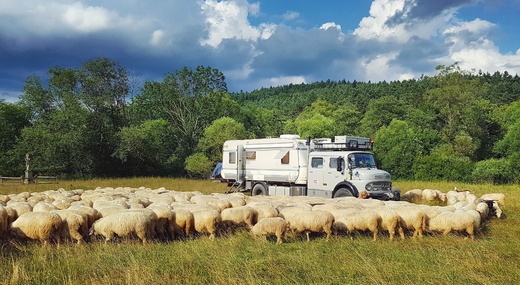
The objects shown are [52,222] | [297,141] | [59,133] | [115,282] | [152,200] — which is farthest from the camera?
[59,133]

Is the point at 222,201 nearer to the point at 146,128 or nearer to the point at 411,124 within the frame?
the point at 146,128

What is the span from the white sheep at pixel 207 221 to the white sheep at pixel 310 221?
7.06 feet

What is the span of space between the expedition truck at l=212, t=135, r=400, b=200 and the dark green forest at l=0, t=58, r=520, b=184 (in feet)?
65.9

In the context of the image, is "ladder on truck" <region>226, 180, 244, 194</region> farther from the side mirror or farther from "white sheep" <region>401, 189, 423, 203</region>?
"white sheep" <region>401, 189, 423, 203</region>

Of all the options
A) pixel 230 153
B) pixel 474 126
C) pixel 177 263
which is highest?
pixel 474 126

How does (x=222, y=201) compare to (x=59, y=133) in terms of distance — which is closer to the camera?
(x=222, y=201)

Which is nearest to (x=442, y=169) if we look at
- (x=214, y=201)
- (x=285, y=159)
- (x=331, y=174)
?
(x=285, y=159)

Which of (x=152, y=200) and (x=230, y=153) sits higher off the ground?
(x=230, y=153)

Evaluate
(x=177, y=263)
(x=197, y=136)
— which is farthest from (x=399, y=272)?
(x=197, y=136)

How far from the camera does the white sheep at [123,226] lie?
1105cm

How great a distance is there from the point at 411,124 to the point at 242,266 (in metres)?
51.3

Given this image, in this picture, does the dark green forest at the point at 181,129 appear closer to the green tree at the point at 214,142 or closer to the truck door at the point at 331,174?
the green tree at the point at 214,142

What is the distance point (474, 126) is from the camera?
51.2 meters

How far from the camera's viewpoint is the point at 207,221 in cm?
1228
